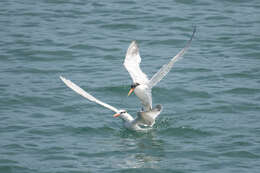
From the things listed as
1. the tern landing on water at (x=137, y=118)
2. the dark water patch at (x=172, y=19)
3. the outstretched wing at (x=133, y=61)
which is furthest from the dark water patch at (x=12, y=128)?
the dark water patch at (x=172, y=19)

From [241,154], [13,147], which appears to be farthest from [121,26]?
[241,154]

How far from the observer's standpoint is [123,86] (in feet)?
56.1

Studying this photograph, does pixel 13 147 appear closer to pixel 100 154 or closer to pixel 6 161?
pixel 6 161

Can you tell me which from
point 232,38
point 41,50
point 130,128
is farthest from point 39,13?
point 130,128

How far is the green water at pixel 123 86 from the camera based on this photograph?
1252cm

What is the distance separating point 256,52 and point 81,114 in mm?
7455

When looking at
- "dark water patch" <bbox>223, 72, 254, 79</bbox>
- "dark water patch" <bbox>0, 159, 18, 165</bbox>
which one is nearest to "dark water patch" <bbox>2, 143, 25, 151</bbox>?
"dark water patch" <bbox>0, 159, 18, 165</bbox>

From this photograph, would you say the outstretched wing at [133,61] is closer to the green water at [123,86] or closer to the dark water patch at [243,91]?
the green water at [123,86]

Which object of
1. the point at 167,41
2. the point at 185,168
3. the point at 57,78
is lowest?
the point at 185,168

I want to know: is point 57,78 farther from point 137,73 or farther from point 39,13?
point 39,13

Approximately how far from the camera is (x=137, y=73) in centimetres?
1464

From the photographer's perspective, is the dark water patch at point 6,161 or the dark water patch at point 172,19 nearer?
the dark water patch at point 6,161

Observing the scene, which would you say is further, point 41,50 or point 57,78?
point 41,50

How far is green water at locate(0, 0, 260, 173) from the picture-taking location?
1252 centimetres
